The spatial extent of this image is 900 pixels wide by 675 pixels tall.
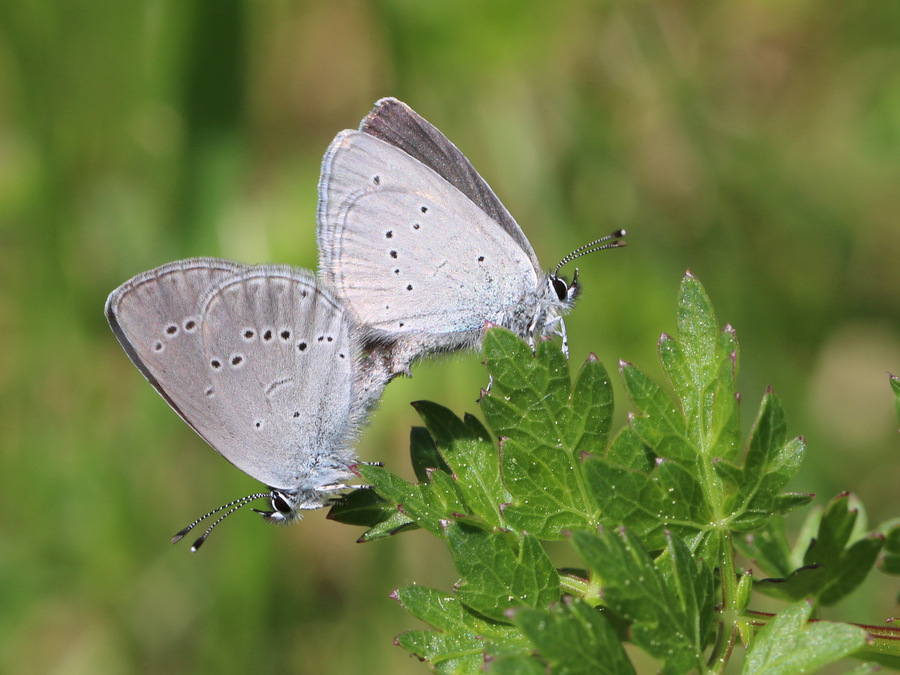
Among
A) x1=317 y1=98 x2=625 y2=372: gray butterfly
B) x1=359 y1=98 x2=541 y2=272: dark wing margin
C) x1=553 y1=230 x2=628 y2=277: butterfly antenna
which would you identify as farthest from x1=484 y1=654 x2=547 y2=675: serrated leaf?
x1=359 y1=98 x2=541 y2=272: dark wing margin

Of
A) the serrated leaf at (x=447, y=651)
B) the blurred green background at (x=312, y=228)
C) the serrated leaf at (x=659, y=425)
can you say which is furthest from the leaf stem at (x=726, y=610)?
the blurred green background at (x=312, y=228)

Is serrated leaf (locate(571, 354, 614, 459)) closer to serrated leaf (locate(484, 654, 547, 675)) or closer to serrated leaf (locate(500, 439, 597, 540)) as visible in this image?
serrated leaf (locate(500, 439, 597, 540))

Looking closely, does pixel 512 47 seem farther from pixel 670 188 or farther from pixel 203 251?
pixel 203 251

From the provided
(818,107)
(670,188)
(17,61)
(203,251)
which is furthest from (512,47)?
(17,61)

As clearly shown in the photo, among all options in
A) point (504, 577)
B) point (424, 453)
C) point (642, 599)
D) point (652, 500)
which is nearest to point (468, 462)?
point (424, 453)

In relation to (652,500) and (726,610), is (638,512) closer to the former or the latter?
(652,500)
